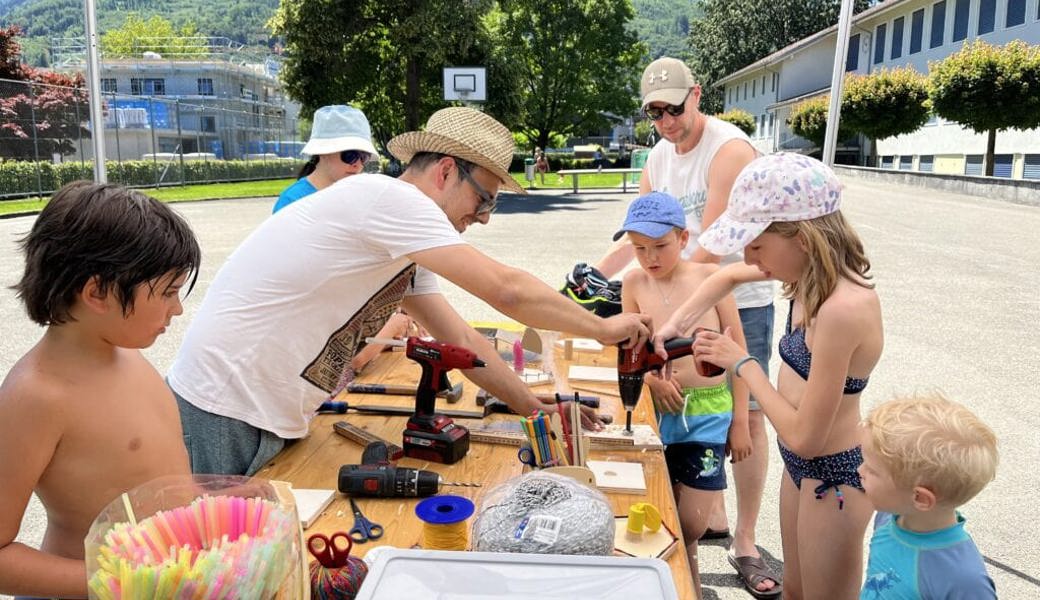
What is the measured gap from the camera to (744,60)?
215 feet

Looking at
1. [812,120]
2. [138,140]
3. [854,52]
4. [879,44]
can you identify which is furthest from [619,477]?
[854,52]

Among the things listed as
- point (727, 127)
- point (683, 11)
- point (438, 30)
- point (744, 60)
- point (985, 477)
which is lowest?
point (985, 477)

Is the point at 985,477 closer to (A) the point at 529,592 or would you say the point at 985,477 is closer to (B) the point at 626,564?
(B) the point at 626,564

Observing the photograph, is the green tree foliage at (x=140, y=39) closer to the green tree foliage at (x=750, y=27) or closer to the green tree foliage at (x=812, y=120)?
the green tree foliage at (x=750, y=27)

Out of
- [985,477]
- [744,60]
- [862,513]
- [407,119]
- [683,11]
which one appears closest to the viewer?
[985,477]

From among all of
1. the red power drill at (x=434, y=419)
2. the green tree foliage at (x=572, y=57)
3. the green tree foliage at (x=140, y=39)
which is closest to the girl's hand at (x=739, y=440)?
the red power drill at (x=434, y=419)

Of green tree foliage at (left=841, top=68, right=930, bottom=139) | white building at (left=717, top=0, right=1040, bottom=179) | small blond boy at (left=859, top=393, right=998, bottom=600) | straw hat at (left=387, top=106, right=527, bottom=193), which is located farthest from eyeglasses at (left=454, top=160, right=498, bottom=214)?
green tree foliage at (left=841, top=68, right=930, bottom=139)

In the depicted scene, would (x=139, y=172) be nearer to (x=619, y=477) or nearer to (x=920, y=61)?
(x=619, y=477)

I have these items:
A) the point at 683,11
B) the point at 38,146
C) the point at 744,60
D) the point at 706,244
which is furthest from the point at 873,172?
the point at 683,11

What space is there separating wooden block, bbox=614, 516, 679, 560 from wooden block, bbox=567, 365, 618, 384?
129 cm

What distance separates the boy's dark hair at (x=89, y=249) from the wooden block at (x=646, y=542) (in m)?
1.05

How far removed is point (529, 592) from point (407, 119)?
925 inches

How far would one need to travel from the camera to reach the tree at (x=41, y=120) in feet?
62.5

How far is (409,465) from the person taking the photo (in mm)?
2062
